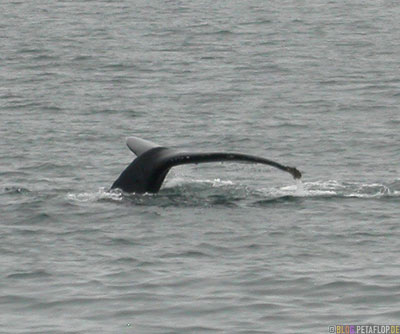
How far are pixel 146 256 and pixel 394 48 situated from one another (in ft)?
93.0

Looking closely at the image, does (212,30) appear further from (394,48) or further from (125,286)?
(125,286)

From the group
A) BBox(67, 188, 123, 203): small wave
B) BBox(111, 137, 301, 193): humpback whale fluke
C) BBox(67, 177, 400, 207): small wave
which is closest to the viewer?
BBox(111, 137, 301, 193): humpback whale fluke

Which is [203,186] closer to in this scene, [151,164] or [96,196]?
[96,196]

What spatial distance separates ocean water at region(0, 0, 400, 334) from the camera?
18.5 metres

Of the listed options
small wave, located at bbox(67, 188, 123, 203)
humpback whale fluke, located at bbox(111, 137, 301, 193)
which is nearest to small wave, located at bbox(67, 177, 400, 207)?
small wave, located at bbox(67, 188, 123, 203)

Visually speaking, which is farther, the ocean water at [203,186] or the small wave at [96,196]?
the small wave at [96,196]

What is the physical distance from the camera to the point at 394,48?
157 ft

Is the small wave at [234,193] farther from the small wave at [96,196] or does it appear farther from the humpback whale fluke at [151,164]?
the humpback whale fluke at [151,164]

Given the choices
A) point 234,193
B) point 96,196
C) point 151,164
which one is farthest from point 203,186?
point 151,164

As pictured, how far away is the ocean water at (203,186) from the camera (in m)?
18.5

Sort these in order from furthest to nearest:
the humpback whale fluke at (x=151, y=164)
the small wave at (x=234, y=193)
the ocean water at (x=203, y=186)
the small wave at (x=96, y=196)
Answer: the small wave at (x=96, y=196) → the small wave at (x=234, y=193) → the humpback whale fluke at (x=151, y=164) → the ocean water at (x=203, y=186)

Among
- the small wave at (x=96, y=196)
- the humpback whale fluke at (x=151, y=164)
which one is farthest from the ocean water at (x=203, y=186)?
the humpback whale fluke at (x=151, y=164)

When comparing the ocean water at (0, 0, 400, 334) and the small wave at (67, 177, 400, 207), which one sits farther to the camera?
the small wave at (67, 177, 400, 207)

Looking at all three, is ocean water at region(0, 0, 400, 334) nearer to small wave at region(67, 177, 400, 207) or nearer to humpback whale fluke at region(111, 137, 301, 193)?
small wave at region(67, 177, 400, 207)
